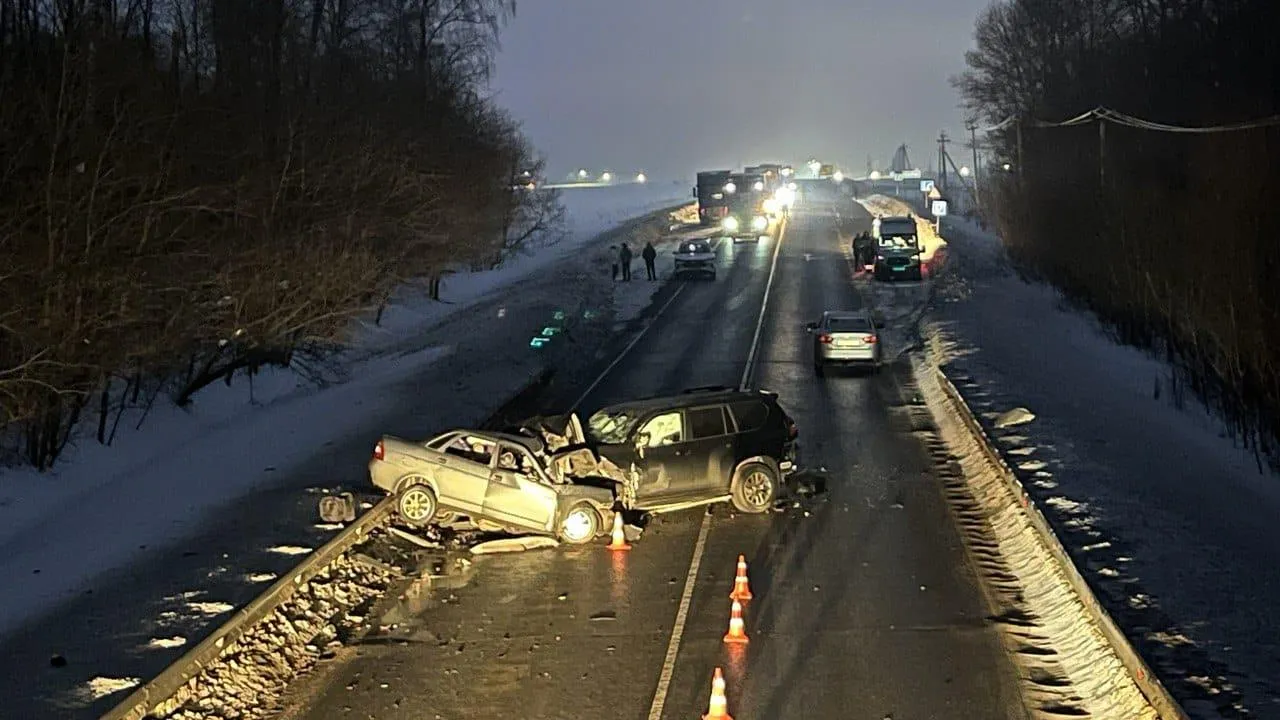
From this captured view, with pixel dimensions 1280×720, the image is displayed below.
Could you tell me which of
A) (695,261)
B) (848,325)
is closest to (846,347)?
(848,325)

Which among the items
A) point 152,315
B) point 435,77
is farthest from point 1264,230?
point 435,77

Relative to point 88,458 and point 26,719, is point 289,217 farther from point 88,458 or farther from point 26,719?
point 26,719

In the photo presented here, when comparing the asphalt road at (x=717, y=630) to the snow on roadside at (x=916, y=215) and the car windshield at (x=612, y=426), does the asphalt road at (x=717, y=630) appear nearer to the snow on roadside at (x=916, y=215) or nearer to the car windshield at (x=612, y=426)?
the car windshield at (x=612, y=426)

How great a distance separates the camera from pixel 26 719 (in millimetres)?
10414

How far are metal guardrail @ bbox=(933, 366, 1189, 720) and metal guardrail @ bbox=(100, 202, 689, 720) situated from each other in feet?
25.1

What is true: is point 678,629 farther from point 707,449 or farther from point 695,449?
point 707,449

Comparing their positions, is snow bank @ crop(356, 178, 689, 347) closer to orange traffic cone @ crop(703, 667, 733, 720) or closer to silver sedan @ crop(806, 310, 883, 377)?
silver sedan @ crop(806, 310, 883, 377)

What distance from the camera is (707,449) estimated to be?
18078 mm

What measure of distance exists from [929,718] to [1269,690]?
8.72 ft

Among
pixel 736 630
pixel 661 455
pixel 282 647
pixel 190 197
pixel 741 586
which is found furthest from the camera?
pixel 190 197

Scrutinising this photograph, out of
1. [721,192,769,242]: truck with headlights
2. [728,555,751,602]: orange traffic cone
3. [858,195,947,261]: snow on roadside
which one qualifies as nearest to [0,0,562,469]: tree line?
[728,555,751,602]: orange traffic cone

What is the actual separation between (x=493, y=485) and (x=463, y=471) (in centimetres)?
49

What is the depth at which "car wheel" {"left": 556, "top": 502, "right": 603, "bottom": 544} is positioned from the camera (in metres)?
16.5

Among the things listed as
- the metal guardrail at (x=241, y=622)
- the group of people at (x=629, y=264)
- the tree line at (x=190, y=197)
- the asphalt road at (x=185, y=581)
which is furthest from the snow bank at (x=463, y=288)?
the metal guardrail at (x=241, y=622)
